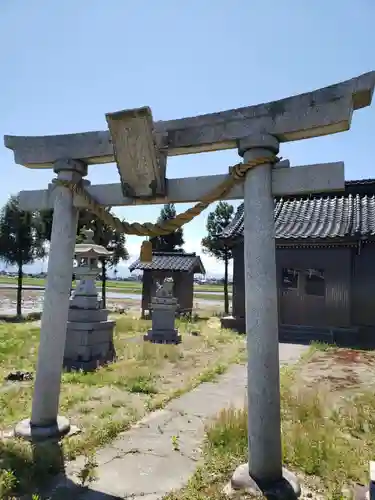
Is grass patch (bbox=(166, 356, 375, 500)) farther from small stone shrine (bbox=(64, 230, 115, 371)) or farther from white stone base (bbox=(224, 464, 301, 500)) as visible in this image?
small stone shrine (bbox=(64, 230, 115, 371))

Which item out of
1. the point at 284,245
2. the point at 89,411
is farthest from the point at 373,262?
the point at 89,411

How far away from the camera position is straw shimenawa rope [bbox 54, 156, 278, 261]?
3809 millimetres

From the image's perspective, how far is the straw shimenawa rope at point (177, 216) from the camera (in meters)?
3.81

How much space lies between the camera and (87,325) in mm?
9477

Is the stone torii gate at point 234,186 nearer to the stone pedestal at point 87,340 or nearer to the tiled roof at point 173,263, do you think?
the stone pedestal at point 87,340

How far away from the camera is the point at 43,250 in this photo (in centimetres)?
2448

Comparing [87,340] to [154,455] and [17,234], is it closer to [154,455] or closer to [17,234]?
[154,455]

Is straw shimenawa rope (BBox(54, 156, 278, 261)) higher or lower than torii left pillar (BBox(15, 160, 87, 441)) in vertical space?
higher

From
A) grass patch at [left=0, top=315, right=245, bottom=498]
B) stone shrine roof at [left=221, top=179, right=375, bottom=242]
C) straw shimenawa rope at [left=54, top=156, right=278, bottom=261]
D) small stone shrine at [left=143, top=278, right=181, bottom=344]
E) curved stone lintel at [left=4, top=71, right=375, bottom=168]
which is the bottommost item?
grass patch at [left=0, top=315, right=245, bottom=498]

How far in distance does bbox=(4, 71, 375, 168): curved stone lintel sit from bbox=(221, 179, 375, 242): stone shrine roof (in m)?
10.2

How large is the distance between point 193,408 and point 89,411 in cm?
157

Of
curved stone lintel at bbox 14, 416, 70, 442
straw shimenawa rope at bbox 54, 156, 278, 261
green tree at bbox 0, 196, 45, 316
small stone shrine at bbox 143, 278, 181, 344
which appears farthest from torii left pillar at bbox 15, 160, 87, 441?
green tree at bbox 0, 196, 45, 316

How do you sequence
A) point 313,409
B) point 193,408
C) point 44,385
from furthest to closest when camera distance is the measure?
point 193,408
point 313,409
point 44,385

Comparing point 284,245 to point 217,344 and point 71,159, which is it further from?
point 71,159
